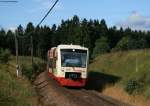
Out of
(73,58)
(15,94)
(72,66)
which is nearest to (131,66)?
(73,58)

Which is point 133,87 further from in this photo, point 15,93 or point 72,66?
point 15,93

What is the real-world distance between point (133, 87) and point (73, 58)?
725 cm

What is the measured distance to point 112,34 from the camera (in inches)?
7111

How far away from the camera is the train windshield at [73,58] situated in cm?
3500

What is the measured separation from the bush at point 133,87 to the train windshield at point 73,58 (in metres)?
5.97

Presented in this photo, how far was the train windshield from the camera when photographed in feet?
115

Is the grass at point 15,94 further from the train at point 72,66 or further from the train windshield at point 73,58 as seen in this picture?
the train windshield at point 73,58

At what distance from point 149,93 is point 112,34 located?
154 m

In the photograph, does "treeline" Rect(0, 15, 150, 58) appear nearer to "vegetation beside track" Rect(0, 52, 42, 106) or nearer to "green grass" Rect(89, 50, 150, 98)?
"green grass" Rect(89, 50, 150, 98)

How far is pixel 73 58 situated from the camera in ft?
116

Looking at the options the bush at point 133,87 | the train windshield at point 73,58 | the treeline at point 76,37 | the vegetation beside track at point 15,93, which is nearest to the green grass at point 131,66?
the bush at point 133,87

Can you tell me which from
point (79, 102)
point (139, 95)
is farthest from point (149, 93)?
point (79, 102)

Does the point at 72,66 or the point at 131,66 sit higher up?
the point at 72,66

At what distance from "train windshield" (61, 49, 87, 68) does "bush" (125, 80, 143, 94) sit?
5.97 metres
